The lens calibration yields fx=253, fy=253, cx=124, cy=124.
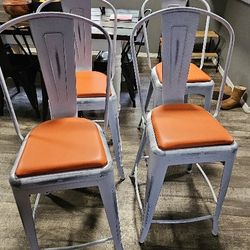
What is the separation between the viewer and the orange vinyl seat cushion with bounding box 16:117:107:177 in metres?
0.94

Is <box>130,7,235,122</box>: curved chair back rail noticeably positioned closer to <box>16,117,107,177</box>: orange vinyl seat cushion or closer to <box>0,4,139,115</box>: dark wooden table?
<box>16,117,107,177</box>: orange vinyl seat cushion

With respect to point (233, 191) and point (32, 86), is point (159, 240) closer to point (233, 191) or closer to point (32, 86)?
point (233, 191)

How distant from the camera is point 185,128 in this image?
115cm

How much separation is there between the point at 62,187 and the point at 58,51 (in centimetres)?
55

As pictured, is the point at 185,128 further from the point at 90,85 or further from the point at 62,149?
the point at 90,85

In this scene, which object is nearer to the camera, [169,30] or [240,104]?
[169,30]

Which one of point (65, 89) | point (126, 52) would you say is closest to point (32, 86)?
point (126, 52)

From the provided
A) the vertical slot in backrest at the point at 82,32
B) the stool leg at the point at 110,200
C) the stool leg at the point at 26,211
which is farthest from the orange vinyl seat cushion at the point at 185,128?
the vertical slot in backrest at the point at 82,32

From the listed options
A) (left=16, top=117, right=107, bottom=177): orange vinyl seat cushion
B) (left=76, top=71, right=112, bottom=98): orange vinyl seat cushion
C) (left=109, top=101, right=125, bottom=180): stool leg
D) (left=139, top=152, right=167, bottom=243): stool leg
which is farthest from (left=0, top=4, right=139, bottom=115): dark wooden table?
(left=139, top=152, right=167, bottom=243): stool leg

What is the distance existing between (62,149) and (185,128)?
546mm

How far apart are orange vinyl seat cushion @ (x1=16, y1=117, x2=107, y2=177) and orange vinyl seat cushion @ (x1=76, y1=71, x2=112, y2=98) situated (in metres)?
0.36

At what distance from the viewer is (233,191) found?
1.64 metres

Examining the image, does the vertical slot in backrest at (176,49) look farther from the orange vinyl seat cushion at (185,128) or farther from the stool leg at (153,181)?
the stool leg at (153,181)

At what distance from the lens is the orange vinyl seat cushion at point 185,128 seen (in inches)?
42.2
